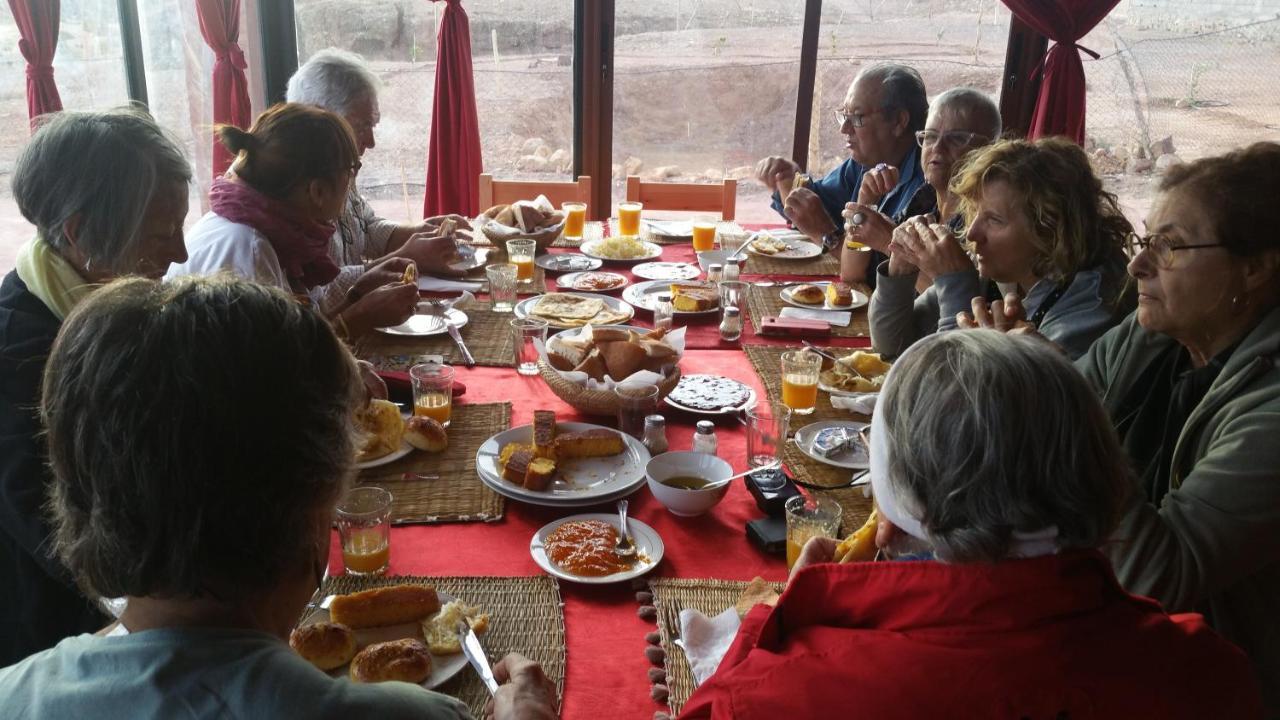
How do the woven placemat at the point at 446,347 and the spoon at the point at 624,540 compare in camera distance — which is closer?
the spoon at the point at 624,540

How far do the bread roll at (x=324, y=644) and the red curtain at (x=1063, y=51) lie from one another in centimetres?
485

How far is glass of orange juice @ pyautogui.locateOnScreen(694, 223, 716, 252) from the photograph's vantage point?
11.8 ft

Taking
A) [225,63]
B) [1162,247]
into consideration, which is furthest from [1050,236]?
[225,63]

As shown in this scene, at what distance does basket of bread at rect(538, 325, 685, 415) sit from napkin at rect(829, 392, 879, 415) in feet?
1.32

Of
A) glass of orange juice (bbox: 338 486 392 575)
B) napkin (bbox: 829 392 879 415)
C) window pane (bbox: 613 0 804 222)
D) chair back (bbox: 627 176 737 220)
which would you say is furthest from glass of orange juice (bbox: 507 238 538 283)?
window pane (bbox: 613 0 804 222)

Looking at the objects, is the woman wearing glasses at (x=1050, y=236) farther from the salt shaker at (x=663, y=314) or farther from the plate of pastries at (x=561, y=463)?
the plate of pastries at (x=561, y=463)

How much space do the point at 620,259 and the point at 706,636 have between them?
88.5 inches

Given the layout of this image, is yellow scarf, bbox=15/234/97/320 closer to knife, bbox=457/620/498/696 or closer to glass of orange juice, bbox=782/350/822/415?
knife, bbox=457/620/498/696

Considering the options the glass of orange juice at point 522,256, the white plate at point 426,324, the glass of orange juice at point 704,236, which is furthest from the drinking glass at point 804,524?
the glass of orange juice at point 704,236

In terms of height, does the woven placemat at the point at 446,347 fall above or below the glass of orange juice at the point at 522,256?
below

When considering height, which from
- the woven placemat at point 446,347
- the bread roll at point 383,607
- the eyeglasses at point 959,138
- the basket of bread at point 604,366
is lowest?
the woven placemat at point 446,347

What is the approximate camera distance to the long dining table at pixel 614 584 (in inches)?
51.9

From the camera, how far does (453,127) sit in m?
5.09

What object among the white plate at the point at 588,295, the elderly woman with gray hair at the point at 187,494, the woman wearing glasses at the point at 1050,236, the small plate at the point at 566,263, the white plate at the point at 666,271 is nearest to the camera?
the elderly woman with gray hair at the point at 187,494
